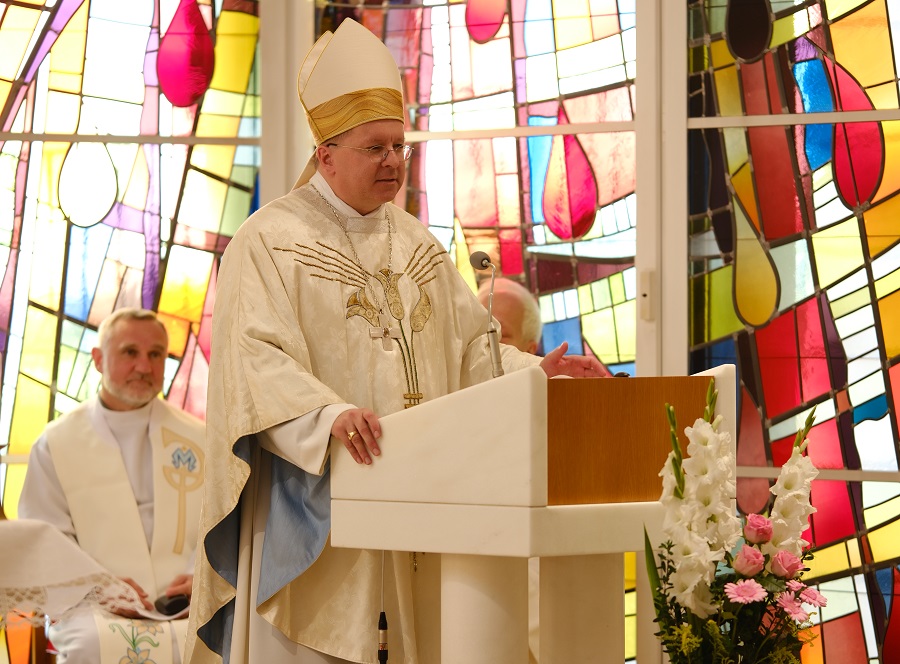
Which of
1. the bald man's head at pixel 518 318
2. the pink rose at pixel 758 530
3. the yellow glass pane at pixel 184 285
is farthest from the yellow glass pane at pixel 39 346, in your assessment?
the pink rose at pixel 758 530

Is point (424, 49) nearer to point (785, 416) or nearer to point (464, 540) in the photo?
point (785, 416)

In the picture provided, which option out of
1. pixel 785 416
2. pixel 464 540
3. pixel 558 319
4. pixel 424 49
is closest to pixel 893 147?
pixel 785 416

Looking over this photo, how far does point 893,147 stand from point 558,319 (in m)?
1.49

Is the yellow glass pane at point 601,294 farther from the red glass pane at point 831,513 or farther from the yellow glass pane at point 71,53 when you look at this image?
the yellow glass pane at point 71,53

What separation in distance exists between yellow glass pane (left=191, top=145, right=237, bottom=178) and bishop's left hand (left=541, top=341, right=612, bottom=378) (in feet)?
10.0

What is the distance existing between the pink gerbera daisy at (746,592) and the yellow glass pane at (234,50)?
422cm

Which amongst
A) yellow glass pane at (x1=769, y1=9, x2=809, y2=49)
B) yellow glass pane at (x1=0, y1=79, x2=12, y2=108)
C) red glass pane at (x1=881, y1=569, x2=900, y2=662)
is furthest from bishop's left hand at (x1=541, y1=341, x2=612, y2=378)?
yellow glass pane at (x1=0, y1=79, x2=12, y2=108)

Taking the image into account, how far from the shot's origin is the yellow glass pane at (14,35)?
5.85 m

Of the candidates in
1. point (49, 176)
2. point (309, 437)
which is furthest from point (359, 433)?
point (49, 176)

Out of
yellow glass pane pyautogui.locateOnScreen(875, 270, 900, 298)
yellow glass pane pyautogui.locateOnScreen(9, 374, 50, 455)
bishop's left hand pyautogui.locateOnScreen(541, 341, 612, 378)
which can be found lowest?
bishop's left hand pyautogui.locateOnScreen(541, 341, 612, 378)

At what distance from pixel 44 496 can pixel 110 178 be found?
1.51 meters

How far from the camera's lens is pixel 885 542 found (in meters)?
5.02

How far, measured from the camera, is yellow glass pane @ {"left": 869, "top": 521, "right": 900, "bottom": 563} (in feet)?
16.4

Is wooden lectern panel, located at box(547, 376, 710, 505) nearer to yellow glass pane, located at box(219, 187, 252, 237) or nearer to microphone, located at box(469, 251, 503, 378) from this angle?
microphone, located at box(469, 251, 503, 378)
